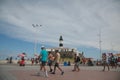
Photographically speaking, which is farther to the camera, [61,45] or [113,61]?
[61,45]

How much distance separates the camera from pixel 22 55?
79.2 feet

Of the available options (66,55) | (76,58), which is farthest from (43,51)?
(66,55)

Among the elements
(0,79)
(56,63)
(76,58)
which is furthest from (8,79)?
(76,58)

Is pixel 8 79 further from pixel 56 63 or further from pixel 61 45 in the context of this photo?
pixel 61 45

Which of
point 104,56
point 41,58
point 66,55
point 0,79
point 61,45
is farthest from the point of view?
point 61,45

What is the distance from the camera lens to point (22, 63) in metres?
25.5

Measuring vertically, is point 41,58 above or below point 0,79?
above

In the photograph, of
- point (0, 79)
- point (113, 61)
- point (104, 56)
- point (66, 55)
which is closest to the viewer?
point (0, 79)

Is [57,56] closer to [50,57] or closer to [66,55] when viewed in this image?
[50,57]

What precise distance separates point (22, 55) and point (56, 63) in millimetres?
11226

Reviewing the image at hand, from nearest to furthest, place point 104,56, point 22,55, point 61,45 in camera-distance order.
A: 1. point 104,56
2. point 22,55
3. point 61,45

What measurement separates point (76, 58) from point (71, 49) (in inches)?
Answer: 3112

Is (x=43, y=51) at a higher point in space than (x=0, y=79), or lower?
higher

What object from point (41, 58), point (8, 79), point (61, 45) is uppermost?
point (61, 45)
